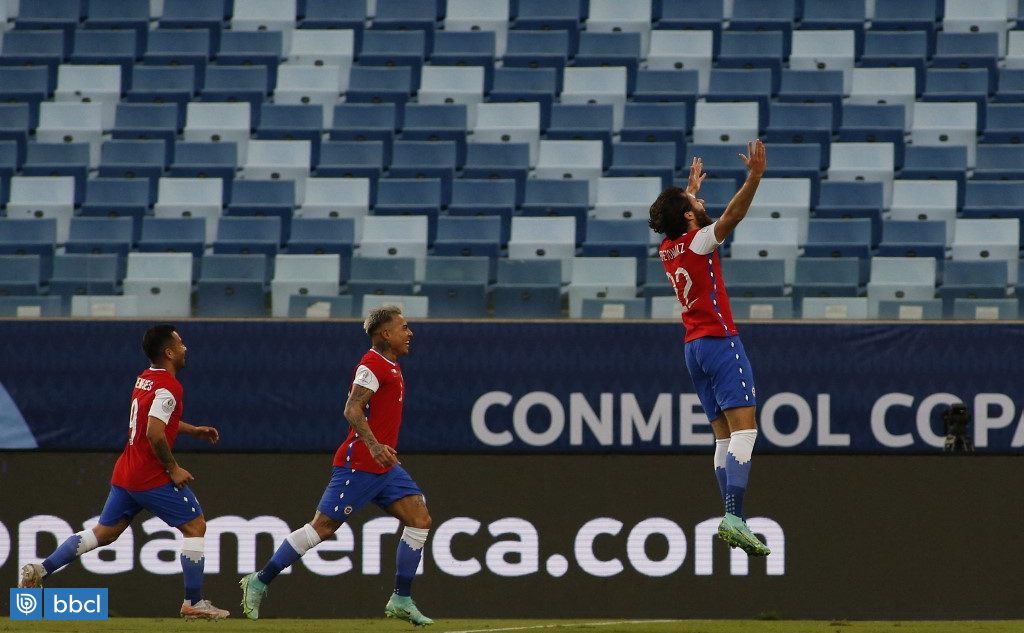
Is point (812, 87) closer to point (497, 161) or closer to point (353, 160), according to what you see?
point (497, 161)

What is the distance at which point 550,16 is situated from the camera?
724 inches

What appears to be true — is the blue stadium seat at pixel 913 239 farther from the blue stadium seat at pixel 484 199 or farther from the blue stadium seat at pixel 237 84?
the blue stadium seat at pixel 237 84

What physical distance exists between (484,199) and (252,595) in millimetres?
7602

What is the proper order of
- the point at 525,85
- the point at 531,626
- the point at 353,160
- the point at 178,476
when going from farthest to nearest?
the point at 525,85, the point at 353,160, the point at 531,626, the point at 178,476

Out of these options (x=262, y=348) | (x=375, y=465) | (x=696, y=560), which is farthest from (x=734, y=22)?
(x=375, y=465)

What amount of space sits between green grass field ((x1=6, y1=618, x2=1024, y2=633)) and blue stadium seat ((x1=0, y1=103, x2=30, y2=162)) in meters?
8.41

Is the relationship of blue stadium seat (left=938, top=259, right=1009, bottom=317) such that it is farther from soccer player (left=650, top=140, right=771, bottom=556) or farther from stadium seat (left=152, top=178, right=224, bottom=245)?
stadium seat (left=152, top=178, right=224, bottom=245)

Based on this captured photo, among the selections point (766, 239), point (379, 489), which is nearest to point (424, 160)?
point (766, 239)

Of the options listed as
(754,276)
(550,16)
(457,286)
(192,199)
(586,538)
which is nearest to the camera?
(586,538)

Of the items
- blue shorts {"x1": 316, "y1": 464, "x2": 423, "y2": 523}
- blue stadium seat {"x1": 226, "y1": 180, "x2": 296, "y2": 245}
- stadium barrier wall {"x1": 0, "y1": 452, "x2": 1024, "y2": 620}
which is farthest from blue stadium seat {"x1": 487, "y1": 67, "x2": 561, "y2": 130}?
blue shorts {"x1": 316, "y1": 464, "x2": 423, "y2": 523}

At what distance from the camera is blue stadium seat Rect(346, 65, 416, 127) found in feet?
57.0

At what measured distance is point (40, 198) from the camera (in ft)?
52.2

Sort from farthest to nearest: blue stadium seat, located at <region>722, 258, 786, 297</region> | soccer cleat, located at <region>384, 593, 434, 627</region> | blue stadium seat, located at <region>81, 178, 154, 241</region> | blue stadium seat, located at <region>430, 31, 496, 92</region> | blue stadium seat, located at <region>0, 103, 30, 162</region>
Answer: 1. blue stadium seat, located at <region>430, 31, 496, 92</region>
2. blue stadium seat, located at <region>0, 103, 30, 162</region>
3. blue stadium seat, located at <region>81, 178, 154, 241</region>
4. blue stadium seat, located at <region>722, 258, 786, 297</region>
5. soccer cleat, located at <region>384, 593, 434, 627</region>

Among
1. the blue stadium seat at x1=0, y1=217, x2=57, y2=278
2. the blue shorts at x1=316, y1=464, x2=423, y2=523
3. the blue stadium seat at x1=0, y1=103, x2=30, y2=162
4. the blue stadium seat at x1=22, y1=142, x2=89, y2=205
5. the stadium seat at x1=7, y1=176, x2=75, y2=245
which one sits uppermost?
the blue stadium seat at x1=0, y1=103, x2=30, y2=162
